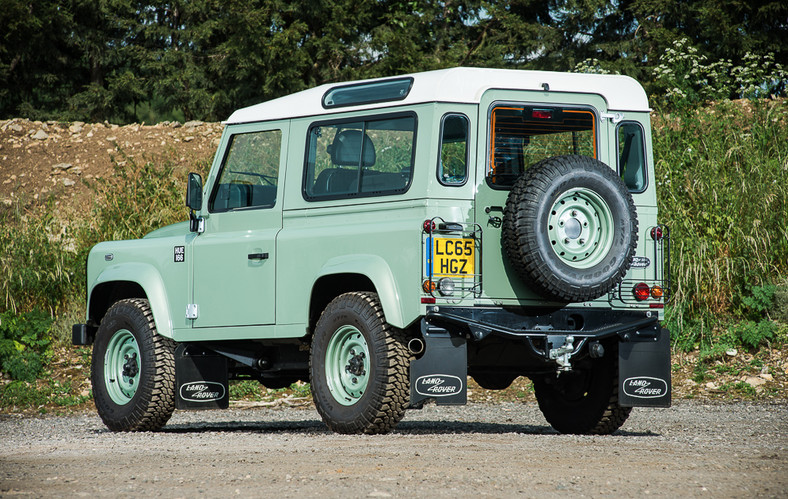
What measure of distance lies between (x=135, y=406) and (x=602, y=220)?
14.7 ft

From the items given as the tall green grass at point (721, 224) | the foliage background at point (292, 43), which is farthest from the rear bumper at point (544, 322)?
the foliage background at point (292, 43)

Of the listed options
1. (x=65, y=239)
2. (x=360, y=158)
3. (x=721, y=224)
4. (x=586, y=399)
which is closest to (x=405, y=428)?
(x=586, y=399)

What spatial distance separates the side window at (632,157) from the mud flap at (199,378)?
12.5ft

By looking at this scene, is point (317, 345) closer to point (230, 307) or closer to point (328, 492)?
point (230, 307)

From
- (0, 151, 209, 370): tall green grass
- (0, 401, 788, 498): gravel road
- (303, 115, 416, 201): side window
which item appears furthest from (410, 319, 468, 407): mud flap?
(0, 151, 209, 370): tall green grass

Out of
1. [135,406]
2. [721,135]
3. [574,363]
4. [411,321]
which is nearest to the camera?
[411,321]

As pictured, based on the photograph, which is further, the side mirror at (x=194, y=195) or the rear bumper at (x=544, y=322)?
the side mirror at (x=194, y=195)

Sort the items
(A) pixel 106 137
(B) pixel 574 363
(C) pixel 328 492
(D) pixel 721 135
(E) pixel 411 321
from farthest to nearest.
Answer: (A) pixel 106 137 < (D) pixel 721 135 < (B) pixel 574 363 < (E) pixel 411 321 < (C) pixel 328 492

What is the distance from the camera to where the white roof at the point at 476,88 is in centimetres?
789

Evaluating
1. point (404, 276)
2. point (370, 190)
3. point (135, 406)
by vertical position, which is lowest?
point (135, 406)

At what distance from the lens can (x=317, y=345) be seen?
8.24 m

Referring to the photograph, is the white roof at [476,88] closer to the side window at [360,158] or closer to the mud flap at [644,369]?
the side window at [360,158]

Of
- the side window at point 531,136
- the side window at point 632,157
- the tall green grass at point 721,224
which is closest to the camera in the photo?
the side window at point 531,136

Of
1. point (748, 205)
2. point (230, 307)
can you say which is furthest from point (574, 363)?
point (748, 205)
